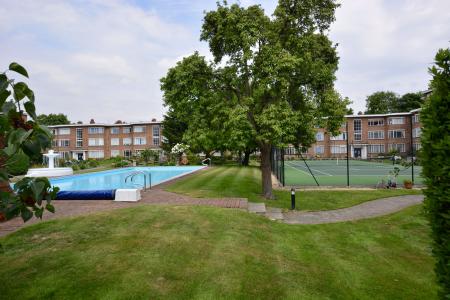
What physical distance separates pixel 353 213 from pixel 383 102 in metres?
88.1

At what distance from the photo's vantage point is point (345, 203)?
1509 centimetres

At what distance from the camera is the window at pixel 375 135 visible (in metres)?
69.6

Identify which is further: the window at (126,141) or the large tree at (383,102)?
the large tree at (383,102)

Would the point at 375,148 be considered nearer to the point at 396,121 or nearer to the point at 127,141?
the point at 396,121

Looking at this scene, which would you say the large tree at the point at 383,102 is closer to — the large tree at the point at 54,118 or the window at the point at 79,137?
the window at the point at 79,137

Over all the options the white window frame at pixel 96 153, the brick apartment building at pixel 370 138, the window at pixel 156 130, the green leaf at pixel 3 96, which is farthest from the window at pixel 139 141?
the green leaf at pixel 3 96

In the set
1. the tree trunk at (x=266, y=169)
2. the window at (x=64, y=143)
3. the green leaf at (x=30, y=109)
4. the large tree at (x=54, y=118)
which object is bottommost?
the tree trunk at (x=266, y=169)

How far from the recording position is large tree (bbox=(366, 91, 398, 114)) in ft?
289

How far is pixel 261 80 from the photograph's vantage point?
556 inches

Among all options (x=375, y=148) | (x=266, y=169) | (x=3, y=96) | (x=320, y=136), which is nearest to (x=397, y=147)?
(x=375, y=148)

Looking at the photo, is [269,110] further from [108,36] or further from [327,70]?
[108,36]

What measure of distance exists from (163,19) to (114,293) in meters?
16.7

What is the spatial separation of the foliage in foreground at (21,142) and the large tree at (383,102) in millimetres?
97630

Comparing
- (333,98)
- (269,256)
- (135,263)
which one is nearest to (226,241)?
(269,256)
